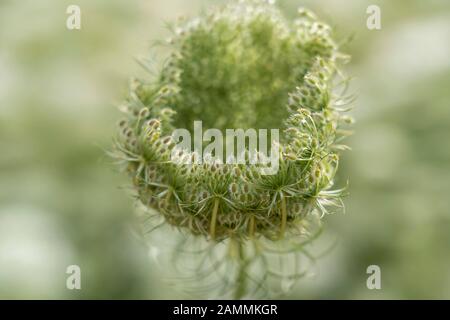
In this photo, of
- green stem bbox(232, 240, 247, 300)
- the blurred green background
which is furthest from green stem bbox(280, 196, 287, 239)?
the blurred green background

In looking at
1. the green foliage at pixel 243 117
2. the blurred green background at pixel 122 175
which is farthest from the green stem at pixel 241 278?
the blurred green background at pixel 122 175

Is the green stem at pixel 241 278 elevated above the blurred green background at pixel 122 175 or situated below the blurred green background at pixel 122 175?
below

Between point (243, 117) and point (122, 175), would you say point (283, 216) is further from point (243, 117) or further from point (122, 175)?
point (122, 175)

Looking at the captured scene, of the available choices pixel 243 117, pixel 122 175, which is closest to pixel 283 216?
pixel 243 117

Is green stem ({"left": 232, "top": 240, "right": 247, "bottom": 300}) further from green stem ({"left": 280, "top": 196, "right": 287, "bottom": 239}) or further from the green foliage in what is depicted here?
green stem ({"left": 280, "top": 196, "right": 287, "bottom": 239})

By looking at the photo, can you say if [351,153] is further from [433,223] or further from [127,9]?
[127,9]

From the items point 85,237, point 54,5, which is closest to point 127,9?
point 54,5

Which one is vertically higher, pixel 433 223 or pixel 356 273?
pixel 433 223

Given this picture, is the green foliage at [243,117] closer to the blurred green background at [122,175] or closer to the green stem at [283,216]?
the green stem at [283,216]
